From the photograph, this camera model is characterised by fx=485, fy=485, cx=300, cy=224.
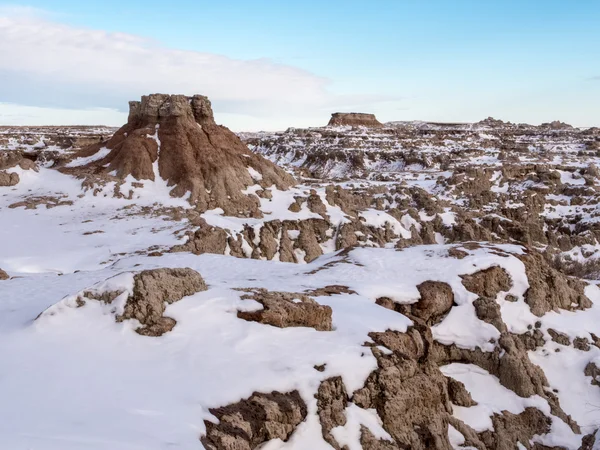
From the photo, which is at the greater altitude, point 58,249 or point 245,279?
point 245,279

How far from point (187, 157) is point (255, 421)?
1206 inches

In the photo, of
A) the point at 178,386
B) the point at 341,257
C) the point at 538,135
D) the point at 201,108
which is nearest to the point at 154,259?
the point at 341,257

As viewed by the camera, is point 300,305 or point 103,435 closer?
point 103,435

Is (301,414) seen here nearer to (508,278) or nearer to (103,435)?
(103,435)

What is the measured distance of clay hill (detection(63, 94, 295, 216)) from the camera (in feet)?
111

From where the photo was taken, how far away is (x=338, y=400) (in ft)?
27.4

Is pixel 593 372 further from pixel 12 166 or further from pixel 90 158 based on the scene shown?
pixel 12 166

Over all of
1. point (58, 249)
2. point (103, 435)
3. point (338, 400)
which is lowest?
point (58, 249)

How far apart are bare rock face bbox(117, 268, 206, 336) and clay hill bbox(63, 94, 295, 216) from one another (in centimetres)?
2112

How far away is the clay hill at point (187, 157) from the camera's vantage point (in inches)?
1335

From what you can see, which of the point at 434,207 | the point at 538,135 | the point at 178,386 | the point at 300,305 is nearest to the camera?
the point at 178,386

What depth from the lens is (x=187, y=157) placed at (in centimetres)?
3594

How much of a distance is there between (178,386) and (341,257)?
10.8 m

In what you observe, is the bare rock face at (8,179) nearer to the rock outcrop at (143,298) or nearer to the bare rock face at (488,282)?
the rock outcrop at (143,298)
